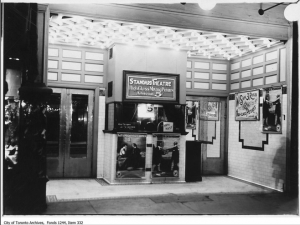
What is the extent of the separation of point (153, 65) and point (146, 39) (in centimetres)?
77

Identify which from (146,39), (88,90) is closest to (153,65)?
(146,39)

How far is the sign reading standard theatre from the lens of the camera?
8281 millimetres

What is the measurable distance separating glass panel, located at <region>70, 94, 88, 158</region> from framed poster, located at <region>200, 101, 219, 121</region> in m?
3.23

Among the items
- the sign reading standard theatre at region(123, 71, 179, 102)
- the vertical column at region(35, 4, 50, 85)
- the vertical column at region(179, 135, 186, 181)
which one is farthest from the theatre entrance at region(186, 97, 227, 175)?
the vertical column at region(35, 4, 50, 85)

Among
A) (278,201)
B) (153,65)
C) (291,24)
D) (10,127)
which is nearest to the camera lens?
(10,127)

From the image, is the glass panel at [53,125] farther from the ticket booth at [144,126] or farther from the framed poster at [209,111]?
the framed poster at [209,111]

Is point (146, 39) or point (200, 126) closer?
point (146, 39)

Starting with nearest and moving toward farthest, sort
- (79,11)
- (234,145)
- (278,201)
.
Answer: (79,11)
(278,201)
(234,145)

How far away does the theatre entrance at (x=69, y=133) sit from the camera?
8609 mm

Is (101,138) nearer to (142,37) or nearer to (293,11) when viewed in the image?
(142,37)

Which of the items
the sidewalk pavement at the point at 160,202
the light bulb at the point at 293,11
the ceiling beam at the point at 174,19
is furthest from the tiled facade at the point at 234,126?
the light bulb at the point at 293,11

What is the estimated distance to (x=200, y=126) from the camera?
9.65 metres

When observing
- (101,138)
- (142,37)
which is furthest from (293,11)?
(101,138)

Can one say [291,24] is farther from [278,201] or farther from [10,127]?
[10,127]
